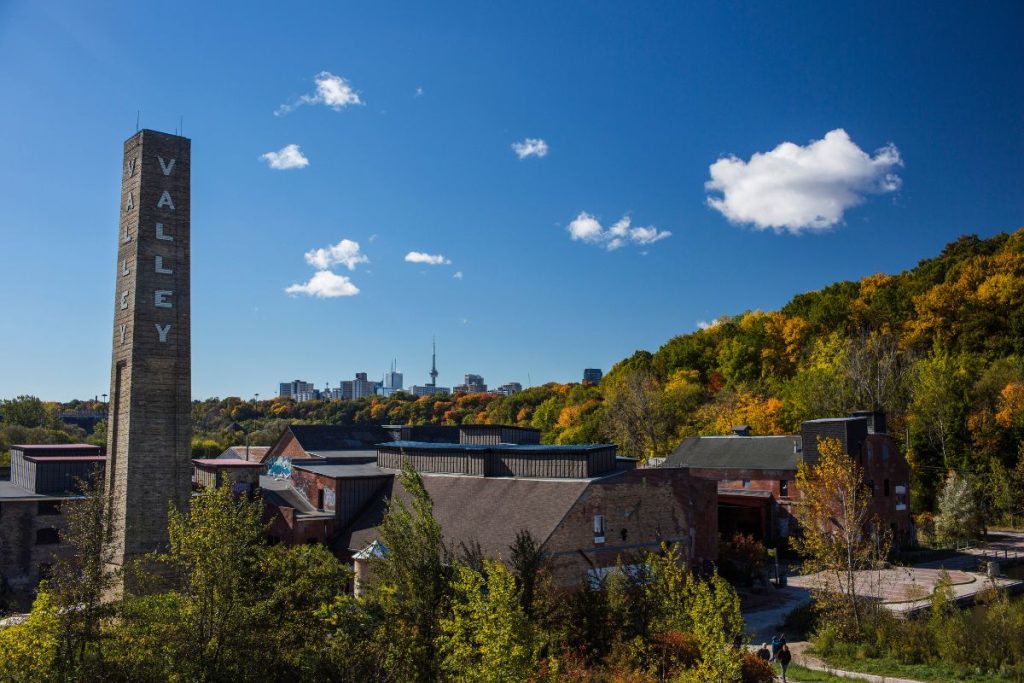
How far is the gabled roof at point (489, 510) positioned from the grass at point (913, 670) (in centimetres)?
962

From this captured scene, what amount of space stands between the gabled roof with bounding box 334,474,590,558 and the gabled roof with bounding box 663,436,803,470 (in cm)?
2153

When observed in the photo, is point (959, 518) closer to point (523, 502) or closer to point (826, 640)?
point (826, 640)

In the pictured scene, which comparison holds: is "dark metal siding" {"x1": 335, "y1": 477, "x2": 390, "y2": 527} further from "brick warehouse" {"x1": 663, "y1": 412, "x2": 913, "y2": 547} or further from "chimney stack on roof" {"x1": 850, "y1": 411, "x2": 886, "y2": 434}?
"chimney stack on roof" {"x1": 850, "y1": 411, "x2": 886, "y2": 434}

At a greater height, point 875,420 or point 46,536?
point 875,420

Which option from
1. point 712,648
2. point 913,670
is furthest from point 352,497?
point 913,670

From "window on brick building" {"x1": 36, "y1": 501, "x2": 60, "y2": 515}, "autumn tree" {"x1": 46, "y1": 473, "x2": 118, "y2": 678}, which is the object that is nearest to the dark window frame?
"window on brick building" {"x1": 36, "y1": 501, "x2": 60, "y2": 515}

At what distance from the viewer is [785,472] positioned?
44.8m

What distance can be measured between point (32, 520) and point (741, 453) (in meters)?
39.0

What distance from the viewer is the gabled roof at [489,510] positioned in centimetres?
2689

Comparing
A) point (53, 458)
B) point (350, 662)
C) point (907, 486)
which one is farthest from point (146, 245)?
point (907, 486)

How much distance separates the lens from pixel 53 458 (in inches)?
1394

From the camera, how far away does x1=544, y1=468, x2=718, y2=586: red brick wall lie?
26656 mm

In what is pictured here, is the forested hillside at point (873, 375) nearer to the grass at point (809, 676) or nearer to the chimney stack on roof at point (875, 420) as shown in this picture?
the chimney stack on roof at point (875, 420)

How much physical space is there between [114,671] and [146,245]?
1964cm
